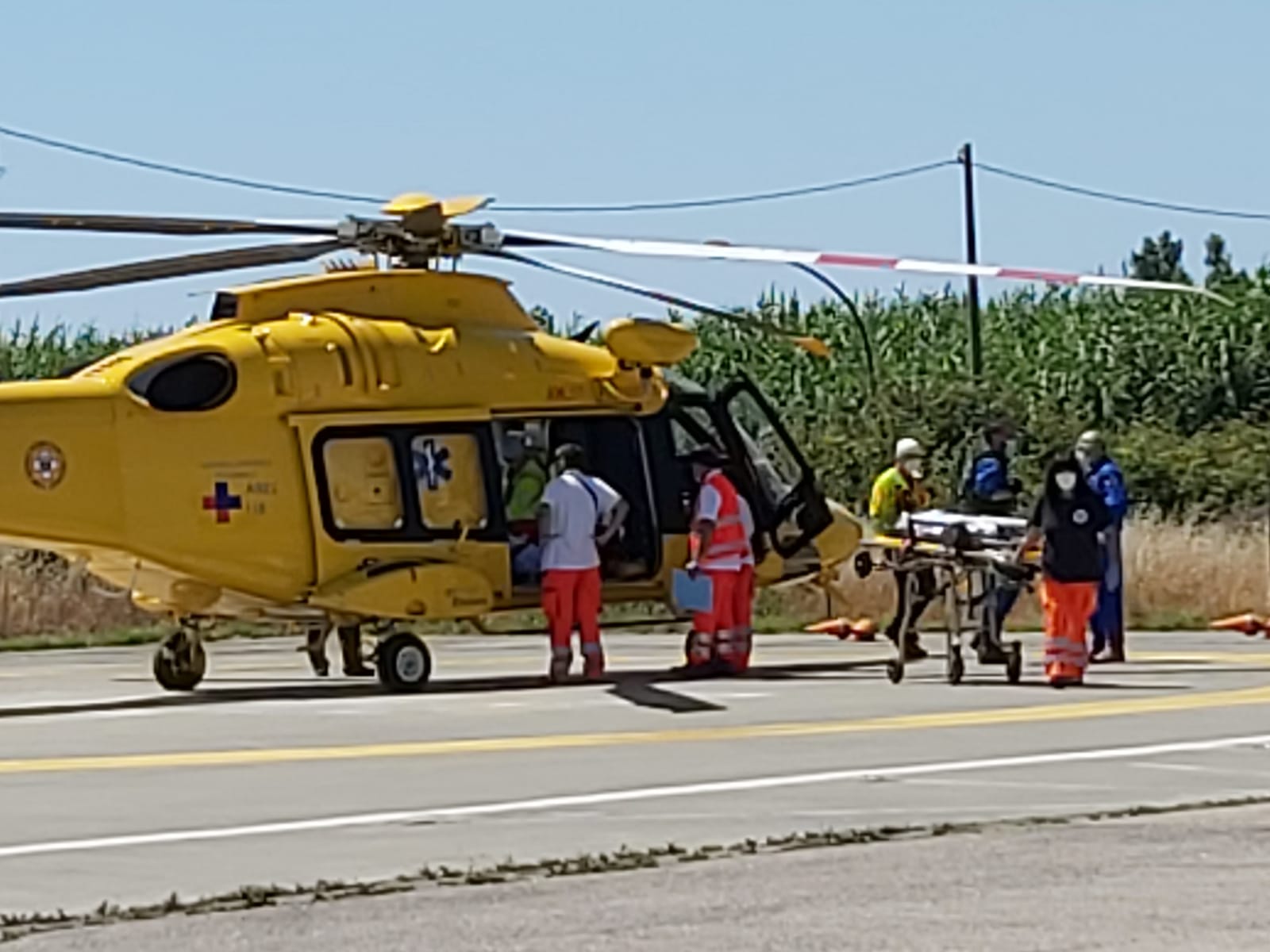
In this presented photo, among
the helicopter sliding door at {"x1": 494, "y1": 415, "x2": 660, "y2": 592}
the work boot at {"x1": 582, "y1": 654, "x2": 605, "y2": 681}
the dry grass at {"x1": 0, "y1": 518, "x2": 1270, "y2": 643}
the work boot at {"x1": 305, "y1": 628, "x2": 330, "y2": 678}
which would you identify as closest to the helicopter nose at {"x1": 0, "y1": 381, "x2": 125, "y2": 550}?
the work boot at {"x1": 305, "y1": 628, "x2": 330, "y2": 678}

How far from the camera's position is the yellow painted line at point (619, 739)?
16.1 m

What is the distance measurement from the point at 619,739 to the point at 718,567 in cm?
495

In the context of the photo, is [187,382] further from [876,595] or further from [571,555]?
[876,595]

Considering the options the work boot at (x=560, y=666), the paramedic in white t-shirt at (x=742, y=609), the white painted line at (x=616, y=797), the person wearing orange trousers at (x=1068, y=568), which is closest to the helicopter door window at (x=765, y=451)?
the paramedic in white t-shirt at (x=742, y=609)

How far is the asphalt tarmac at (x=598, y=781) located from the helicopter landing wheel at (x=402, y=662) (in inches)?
8.8

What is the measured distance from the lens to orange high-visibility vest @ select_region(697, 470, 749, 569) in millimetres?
21859

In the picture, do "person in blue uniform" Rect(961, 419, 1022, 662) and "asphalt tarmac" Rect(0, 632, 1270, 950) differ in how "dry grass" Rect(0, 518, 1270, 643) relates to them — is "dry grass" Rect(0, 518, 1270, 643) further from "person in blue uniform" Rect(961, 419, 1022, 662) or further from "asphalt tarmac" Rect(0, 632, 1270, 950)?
"asphalt tarmac" Rect(0, 632, 1270, 950)

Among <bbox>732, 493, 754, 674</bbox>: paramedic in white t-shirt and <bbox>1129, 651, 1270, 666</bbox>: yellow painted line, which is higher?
<bbox>732, 493, 754, 674</bbox>: paramedic in white t-shirt

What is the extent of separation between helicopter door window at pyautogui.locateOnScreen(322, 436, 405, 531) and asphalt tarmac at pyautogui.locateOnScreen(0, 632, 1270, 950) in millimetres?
1241

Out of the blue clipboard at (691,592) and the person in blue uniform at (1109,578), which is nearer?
the blue clipboard at (691,592)

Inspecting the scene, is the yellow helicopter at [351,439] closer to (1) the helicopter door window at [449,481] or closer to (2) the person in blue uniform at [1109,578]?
(1) the helicopter door window at [449,481]

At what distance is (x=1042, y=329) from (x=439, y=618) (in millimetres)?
37036

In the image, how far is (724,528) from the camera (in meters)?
21.9

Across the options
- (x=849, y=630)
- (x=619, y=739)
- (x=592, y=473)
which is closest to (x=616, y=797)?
(x=619, y=739)
